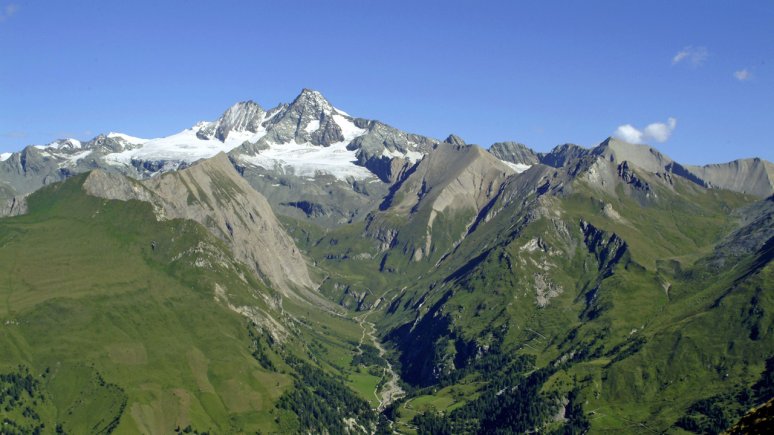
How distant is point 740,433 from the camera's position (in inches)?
1668

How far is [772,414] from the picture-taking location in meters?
42.5

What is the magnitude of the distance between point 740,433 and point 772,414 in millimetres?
2095
